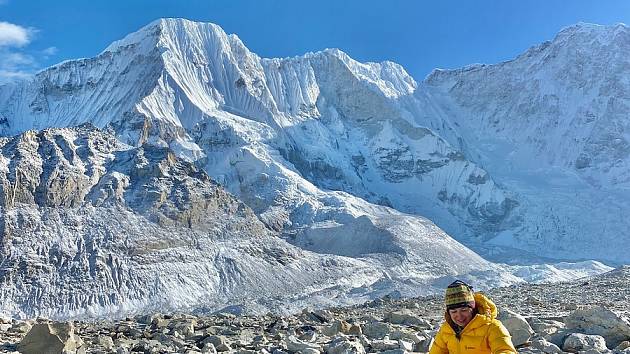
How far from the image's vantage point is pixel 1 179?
126 metres

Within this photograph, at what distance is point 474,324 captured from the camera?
814 centimetres

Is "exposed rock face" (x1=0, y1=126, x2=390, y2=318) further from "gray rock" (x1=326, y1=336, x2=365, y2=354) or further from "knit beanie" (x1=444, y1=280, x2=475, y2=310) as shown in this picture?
"knit beanie" (x1=444, y1=280, x2=475, y2=310)

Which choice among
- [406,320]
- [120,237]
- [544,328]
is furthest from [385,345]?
[120,237]

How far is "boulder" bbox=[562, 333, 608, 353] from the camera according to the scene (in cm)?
1395

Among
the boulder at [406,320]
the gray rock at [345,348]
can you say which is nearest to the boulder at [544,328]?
the gray rock at [345,348]

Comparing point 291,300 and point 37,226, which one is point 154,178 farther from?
point 291,300

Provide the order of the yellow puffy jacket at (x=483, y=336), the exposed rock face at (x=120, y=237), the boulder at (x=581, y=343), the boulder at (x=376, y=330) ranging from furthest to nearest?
the exposed rock face at (x=120, y=237) < the boulder at (x=376, y=330) < the boulder at (x=581, y=343) < the yellow puffy jacket at (x=483, y=336)

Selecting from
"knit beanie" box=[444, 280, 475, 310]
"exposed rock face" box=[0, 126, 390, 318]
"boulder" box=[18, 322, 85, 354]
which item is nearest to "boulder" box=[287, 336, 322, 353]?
"boulder" box=[18, 322, 85, 354]

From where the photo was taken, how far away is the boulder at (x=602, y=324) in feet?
51.6

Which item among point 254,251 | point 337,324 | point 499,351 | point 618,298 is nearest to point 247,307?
point 254,251

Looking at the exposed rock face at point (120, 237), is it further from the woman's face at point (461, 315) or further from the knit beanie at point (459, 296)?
the knit beanie at point (459, 296)

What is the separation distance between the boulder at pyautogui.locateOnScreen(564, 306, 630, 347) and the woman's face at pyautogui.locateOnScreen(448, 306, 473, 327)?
8825 millimetres

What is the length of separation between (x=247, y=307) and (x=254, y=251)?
4260 cm

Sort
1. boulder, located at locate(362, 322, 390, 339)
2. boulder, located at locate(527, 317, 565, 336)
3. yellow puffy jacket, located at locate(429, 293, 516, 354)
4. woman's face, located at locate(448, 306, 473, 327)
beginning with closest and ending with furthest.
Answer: yellow puffy jacket, located at locate(429, 293, 516, 354)
woman's face, located at locate(448, 306, 473, 327)
boulder, located at locate(527, 317, 565, 336)
boulder, located at locate(362, 322, 390, 339)
